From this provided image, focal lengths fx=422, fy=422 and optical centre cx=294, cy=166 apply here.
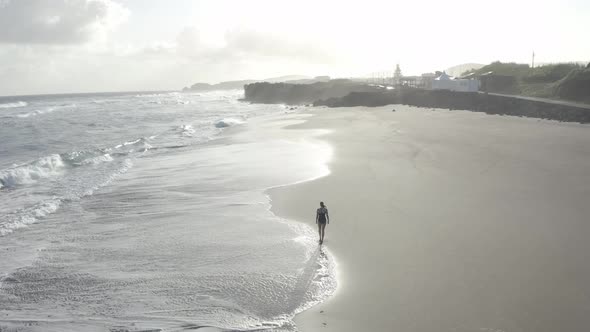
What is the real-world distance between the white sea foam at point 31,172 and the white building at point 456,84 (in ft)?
147

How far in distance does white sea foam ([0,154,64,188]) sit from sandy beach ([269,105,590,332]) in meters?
13.4

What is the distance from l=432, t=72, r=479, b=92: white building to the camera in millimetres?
51188

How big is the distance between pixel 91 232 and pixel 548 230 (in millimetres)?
12496

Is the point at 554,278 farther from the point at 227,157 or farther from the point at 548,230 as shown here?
the point at 227,157

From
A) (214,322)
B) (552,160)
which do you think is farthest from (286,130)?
(214,322)

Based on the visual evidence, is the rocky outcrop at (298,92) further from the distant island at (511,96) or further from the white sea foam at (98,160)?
the white sea foam at (98,160)

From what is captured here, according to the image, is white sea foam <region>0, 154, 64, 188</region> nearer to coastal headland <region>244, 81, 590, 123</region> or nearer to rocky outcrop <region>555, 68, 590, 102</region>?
coastal headland <region>244, 81, 590, 123</region>

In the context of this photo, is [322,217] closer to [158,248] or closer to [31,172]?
[158,248]

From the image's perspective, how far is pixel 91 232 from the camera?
1244 centimetres

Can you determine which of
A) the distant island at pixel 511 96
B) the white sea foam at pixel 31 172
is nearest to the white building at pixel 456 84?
the distant island at pixel 511 96

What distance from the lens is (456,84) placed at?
52.7 metres

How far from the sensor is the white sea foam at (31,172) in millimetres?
20094

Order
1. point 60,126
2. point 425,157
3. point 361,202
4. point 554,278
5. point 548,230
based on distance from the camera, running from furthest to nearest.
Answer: point 60,126
point 425,157
point 361,202
point 548,230
point 554,278

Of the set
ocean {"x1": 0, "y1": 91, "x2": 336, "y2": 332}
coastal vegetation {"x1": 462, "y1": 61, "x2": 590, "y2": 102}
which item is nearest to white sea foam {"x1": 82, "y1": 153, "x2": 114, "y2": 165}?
ocean {"x1": 0, "y1": 91, "x2": 336, "y2": 332}
